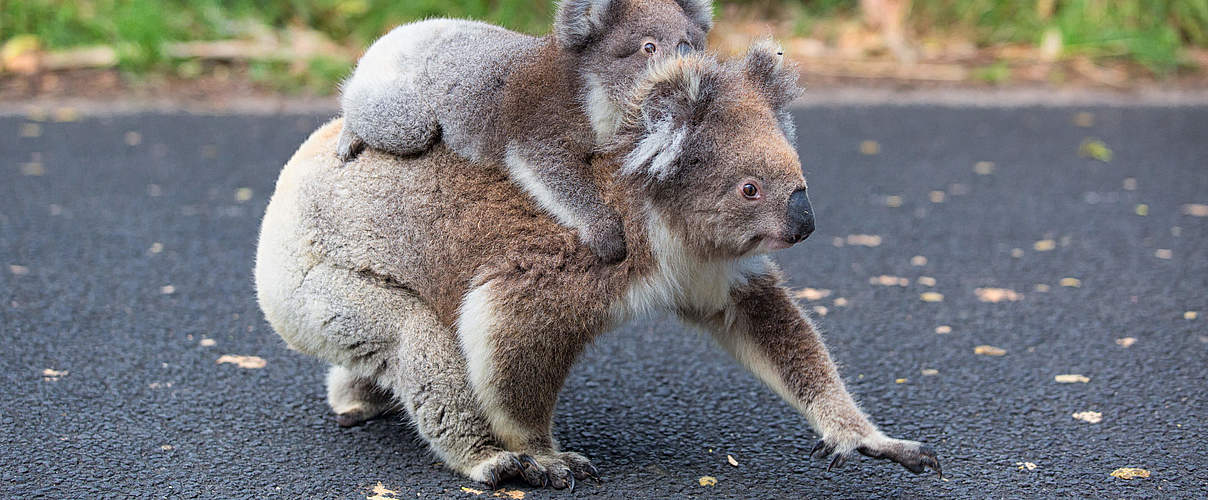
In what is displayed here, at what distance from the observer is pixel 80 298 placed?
424 centimetres

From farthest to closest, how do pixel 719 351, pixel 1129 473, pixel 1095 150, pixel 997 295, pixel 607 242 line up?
pixel 1095 150 < pixel 997 295 < pixel 719 351 < pixel 1129 473 < pixel 607 242

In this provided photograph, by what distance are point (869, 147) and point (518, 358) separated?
180 inches

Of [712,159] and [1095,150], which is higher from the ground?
[712,159]

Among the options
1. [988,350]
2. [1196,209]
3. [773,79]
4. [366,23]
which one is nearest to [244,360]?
[773,79]

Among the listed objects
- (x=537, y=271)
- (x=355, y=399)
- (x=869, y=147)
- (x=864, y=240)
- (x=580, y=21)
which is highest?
(x=580, y=21)

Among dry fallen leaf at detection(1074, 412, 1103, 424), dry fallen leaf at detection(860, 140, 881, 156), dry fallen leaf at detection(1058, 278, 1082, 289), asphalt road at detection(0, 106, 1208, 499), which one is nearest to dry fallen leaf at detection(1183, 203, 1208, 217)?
asphalt road at detection(0, 106, 1208, 499)

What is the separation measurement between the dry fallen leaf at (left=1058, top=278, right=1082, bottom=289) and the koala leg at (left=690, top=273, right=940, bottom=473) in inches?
82.3

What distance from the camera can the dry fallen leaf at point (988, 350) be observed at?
3832mm

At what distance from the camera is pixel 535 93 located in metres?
2.58

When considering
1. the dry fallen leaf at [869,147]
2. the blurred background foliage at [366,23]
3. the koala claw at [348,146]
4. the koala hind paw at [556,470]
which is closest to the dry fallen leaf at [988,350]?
the koala hind paw at [556,470]

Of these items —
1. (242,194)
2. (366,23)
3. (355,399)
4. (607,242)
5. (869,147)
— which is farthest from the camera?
(366,23)

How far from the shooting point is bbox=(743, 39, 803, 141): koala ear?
8.39 feet

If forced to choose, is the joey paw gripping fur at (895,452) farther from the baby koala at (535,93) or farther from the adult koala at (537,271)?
the baby koala at (535,93)

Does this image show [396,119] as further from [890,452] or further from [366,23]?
[366,23]
